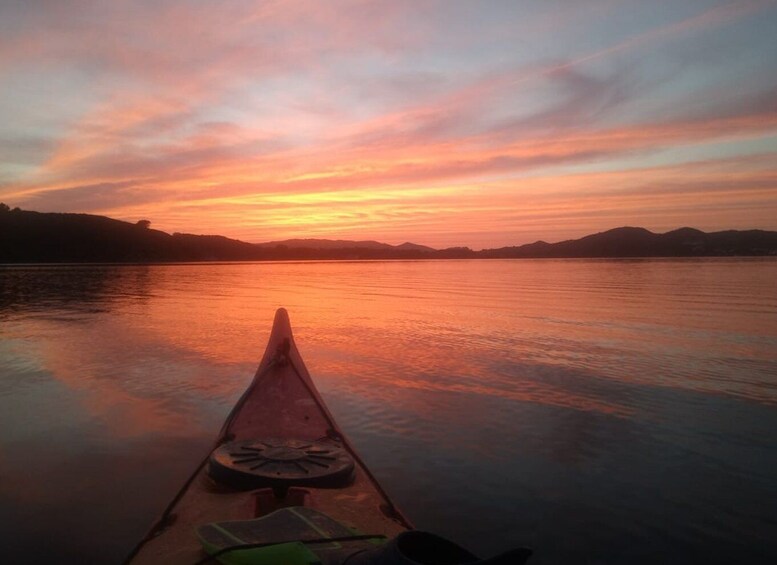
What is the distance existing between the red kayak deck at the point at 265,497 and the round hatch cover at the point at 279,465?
83 millimetres

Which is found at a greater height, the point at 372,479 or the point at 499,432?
the point at 372,479

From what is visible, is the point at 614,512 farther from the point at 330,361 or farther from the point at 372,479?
the point at 330,361

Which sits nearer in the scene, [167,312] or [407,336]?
[407,336]

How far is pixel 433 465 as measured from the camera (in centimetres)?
891

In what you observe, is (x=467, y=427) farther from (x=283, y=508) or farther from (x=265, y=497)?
(x=283, y=508)

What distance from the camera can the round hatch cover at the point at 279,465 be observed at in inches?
221

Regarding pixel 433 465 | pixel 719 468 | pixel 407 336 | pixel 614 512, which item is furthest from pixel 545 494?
pixel 407 336

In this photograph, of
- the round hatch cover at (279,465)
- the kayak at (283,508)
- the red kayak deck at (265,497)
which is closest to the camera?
the kayak at (283,508)

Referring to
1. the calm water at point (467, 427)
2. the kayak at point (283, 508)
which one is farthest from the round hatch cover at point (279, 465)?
the calm water at point (467, 427)

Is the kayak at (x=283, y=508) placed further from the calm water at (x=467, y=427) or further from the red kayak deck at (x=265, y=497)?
the calm water at (x=467, y=427)

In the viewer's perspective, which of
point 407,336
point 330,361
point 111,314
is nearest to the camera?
point 330,361

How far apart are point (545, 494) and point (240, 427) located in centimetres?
451

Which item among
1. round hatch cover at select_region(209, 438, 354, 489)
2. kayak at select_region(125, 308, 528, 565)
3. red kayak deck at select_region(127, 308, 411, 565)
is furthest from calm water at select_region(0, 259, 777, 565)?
round hatch cover at select_region(209, 438, 354, 489)

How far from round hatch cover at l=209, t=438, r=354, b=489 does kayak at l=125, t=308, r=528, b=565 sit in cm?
1
